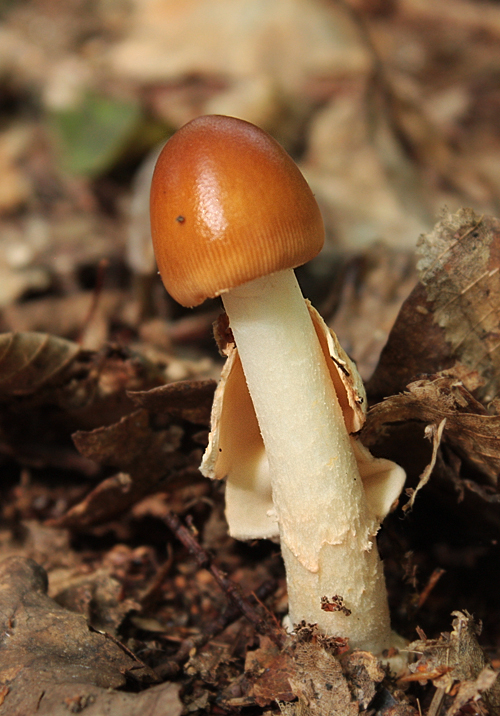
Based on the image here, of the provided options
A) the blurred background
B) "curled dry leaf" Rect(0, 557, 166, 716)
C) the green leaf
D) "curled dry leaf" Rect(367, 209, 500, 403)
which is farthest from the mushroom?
the green leaf

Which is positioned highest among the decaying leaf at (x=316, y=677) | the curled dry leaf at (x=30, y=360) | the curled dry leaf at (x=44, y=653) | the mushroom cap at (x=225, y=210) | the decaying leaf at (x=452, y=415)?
the mushroom cap at (x=225, y=210)

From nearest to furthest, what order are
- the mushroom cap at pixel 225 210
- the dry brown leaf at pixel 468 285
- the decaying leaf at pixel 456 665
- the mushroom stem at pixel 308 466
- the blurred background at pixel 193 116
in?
the mushroom cap at pixel 225 210 < the decaying leaf at pixel 456 665 < the mushroom stem at pixel 308 466 < the dry brown leaf at pixel 468 285 < the blurred background at pixel 193 116

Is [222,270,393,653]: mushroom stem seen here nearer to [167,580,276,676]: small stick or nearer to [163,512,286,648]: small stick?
[163,512,286,648]: small stick

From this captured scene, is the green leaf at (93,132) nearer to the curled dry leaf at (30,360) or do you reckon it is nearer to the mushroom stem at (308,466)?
the curled dry leaf at (30,360)

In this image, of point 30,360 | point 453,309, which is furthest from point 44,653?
point 453,309

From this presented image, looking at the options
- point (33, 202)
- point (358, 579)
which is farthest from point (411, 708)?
point (33, 202)

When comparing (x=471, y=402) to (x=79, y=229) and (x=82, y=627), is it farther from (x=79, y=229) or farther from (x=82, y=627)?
(x=79, y=229)

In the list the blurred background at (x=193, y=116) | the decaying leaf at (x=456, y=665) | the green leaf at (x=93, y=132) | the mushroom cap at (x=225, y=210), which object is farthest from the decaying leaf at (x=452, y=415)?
the green leaf at (x=93, y=132)
